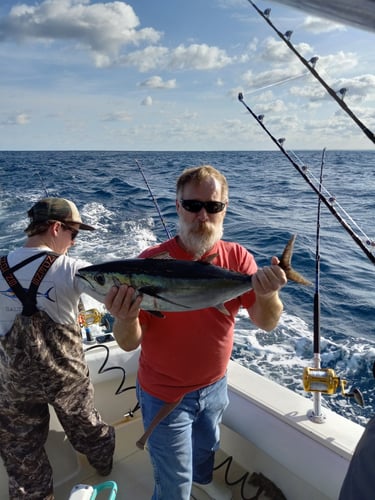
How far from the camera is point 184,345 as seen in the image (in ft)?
6.79

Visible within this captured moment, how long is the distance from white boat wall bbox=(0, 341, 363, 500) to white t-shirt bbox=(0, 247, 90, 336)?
1008 millimetres

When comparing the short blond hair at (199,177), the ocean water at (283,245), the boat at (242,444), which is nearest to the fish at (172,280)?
the short blond hair at (199,177)

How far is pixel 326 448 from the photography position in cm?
223

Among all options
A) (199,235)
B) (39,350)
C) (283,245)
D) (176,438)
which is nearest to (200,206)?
(199,235)

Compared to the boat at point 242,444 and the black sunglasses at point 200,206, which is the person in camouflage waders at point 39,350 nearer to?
the boat at point 242,444

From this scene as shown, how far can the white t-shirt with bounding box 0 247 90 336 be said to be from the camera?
231 cm

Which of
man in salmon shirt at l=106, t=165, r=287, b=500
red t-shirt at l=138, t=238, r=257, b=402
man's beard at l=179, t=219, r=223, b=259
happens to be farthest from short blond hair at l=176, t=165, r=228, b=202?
red t-shirt at l=138, t=238, r=257, b=402

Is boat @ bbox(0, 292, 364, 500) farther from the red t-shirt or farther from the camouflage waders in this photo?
the red t-shirt

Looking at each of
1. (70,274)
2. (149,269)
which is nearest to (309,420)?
(149,269)

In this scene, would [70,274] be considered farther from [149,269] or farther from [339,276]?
[339,276]

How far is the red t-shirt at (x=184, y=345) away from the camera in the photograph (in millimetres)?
2066

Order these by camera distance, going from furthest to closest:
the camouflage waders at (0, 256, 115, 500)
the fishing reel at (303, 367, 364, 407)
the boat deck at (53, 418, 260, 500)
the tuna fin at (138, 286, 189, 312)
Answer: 1. the boat deck at (53, 418, 260, 500)
2. the camouflage waders at (0, 256, 115, 500)
3. the fishing reel at (303, 367, 364, 407)
4. the tuna fin at (138, 286, 189, 312)

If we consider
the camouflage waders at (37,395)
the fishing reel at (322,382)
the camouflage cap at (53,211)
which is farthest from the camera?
the camouflage cap at (53,211)

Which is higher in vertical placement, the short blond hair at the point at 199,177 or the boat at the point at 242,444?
the short blond hair at the point at 199,177
